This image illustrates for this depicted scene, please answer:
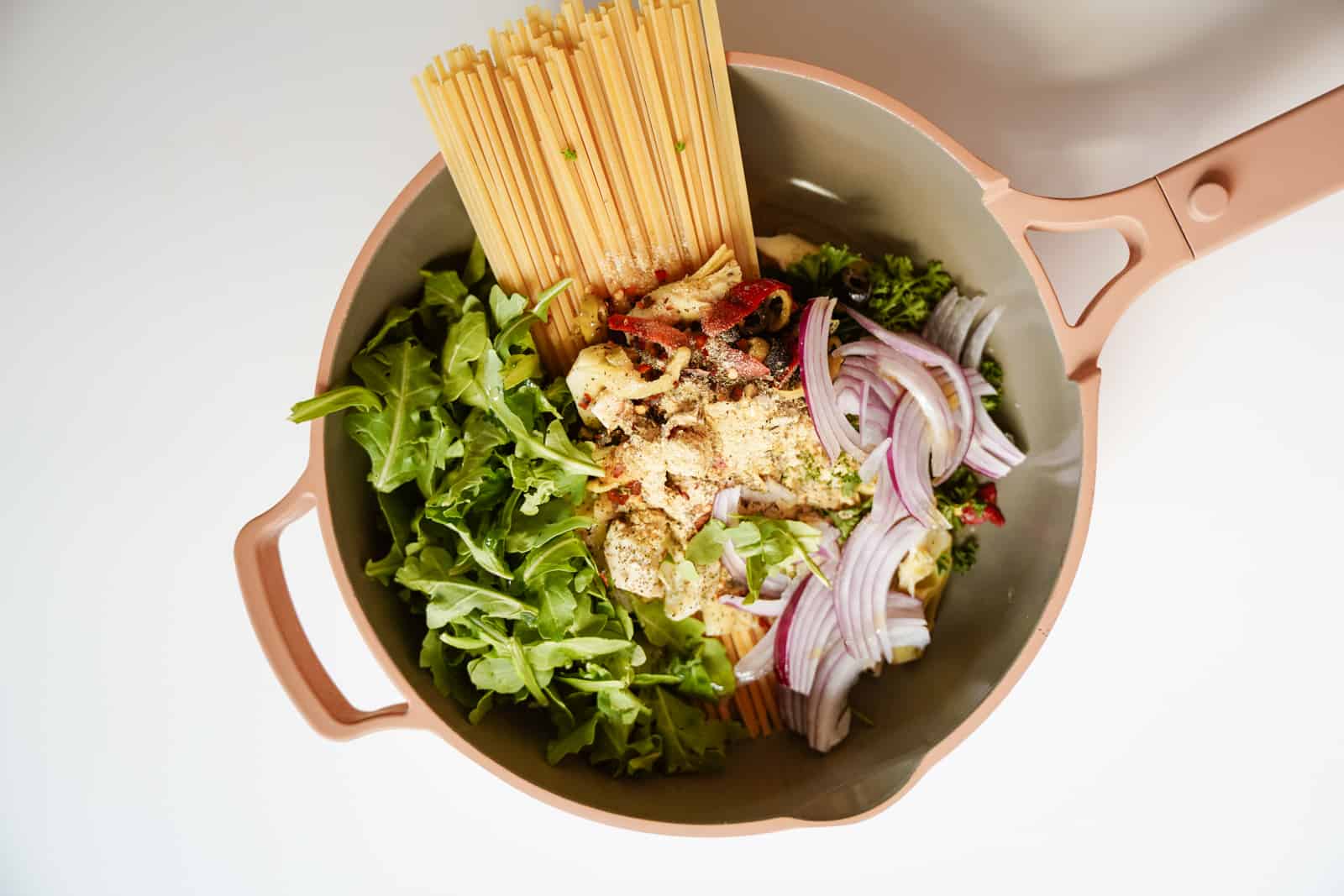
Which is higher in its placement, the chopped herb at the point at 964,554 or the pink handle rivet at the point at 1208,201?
the pink handle rivet at the point at 1208,201

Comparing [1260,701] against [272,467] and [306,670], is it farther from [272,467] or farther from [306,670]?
[272,467]

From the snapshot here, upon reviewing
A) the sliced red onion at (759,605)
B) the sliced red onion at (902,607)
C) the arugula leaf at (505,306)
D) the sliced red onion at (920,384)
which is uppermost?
the arugula leaf at (505,306)

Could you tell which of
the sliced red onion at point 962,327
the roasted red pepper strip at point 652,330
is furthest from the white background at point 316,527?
the roasted red pepper strip at point 652,330

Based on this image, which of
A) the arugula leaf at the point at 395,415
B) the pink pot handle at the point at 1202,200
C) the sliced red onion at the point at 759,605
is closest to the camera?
the pink pot handle at the point at 1202,200

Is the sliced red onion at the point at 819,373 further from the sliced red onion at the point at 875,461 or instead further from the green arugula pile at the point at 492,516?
the green arugula pile at the point at 492,516

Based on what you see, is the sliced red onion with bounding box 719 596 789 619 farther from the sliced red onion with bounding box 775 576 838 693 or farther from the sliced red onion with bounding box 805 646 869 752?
the sliced red onion with bounding box 805 646 869 752

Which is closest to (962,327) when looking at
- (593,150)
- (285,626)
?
(593,150)

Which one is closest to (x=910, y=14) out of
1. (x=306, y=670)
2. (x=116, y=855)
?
(x=306, y=670)
